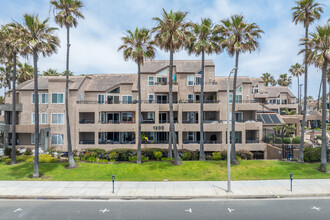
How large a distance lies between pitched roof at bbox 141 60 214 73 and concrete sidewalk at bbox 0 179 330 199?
18266 millimetres

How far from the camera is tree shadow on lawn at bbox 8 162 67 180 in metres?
19.0

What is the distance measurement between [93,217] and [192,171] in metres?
10.7

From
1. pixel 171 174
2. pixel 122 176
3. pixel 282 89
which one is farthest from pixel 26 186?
pixel 282 89

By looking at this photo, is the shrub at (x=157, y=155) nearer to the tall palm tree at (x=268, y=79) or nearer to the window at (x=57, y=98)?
the window at (x=57, y=98)

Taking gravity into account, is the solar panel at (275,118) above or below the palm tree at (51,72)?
below

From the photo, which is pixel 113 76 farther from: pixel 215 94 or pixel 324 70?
pixel 324 70

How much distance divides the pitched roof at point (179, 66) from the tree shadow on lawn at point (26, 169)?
17341 millimetres

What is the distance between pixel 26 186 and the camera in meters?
16.6

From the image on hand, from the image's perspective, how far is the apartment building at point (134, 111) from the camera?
90.2 feet

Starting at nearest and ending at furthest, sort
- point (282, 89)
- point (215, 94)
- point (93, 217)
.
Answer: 1. point (93, 217)
2. point (215, 94)
3. point (282, 89)

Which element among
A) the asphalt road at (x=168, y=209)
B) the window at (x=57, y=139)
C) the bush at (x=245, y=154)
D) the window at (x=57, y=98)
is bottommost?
the asphalt road at (x=168, y=209)

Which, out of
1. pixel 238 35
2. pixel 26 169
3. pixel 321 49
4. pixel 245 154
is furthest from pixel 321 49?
pixel 26 169

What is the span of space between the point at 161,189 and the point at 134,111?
1482cm

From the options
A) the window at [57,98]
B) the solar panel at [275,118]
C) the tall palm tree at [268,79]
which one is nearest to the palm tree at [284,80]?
the tall palm tree at [268,79]
